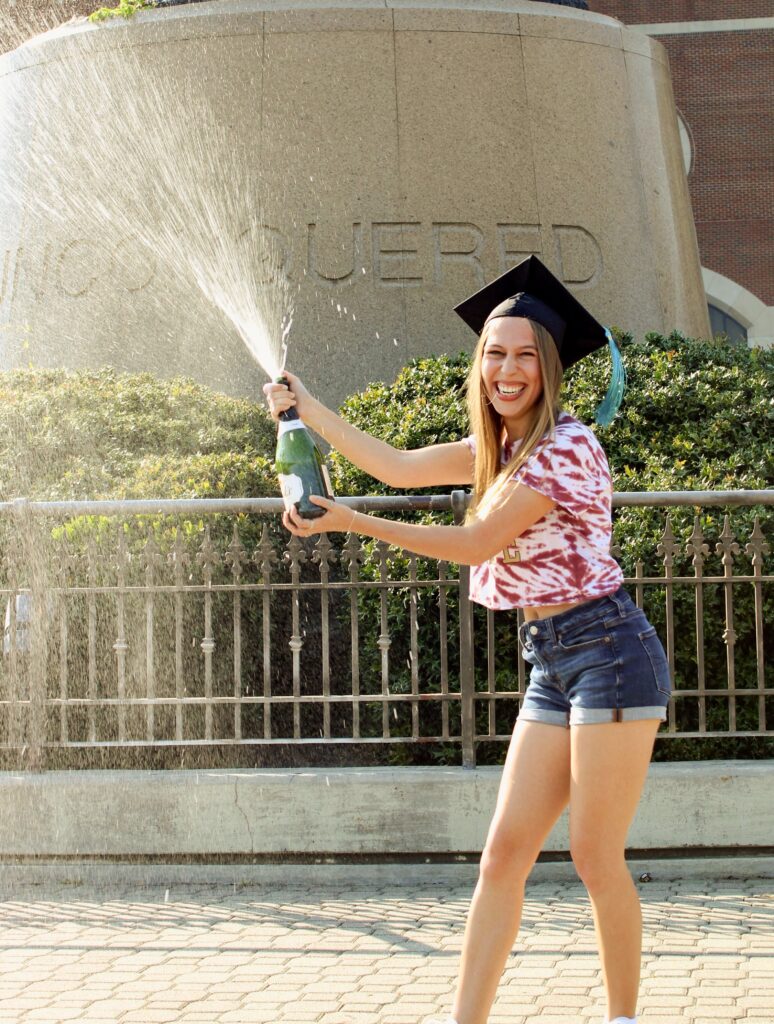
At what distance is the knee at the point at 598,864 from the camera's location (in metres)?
3.49

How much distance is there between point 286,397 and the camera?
362 centimetres

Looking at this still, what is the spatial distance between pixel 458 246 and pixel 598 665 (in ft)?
22.2

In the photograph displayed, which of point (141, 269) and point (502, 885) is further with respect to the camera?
point (141, 269)

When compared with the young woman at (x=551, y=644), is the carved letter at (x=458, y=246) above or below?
above

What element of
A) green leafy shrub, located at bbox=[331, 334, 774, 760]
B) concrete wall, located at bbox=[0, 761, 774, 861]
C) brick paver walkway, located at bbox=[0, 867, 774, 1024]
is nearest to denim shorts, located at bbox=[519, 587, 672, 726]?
brick paver walkway, located at bbox=[0, 867, 774, 1024]

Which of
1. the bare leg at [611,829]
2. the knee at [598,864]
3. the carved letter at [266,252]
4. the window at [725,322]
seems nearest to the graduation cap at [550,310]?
the bare leg at [611,829]

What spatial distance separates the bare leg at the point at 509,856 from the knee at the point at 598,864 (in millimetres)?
108

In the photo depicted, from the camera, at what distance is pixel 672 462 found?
7.19m

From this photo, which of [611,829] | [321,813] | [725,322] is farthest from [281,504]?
[725,322]

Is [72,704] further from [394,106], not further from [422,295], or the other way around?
[394,106]

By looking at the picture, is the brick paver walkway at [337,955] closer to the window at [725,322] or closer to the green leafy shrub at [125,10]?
the green leafy shrub at [125,10]

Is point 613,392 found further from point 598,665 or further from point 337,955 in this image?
point 337,955

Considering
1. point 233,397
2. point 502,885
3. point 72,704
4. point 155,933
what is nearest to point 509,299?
point 502,885

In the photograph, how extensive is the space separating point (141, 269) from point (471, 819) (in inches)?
214
